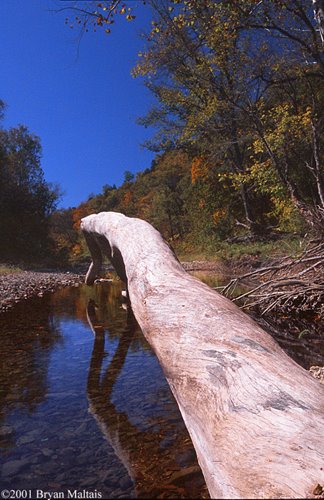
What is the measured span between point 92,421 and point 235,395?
202 cm

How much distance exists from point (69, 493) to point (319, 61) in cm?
1197

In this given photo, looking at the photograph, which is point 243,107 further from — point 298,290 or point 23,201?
point 23,201

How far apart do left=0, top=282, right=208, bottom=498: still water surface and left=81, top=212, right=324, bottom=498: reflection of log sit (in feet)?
2.67

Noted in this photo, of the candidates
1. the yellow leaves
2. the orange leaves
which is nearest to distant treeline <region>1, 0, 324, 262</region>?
the yellow leaves

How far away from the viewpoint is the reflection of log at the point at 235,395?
1.18 meters

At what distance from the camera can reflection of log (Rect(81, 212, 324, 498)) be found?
118cm

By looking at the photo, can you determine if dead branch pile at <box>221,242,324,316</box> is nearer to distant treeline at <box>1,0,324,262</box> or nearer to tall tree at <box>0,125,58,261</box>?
distant treeline at <box>1,0,324,262</box>

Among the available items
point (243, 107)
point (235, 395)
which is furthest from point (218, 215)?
point (235, 395)

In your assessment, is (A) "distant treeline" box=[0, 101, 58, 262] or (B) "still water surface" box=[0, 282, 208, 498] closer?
(B) "still water surface" box=[0, 282, 208, 498]

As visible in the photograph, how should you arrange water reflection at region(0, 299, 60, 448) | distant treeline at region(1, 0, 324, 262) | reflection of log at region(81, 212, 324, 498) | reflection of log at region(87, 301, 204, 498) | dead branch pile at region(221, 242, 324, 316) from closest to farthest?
reflection of log at region(81, 212, 324, 498) < reflection of log at region(87, 301, 204, 498) < water reflection at region(0, 299, 60, 448) < dead branch pile at region(221, 242, 324, 316) < distant treeline at region(1, 0, 324, 262)

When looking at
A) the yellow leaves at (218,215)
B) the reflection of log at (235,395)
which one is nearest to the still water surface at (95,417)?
the reflection of log at (235,395)

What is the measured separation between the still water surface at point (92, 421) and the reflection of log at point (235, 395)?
81 cm

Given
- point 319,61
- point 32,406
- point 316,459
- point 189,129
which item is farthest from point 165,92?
point 316,459

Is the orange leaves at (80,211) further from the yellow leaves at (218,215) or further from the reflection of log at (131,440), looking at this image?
the reflection of log at (131,440)
